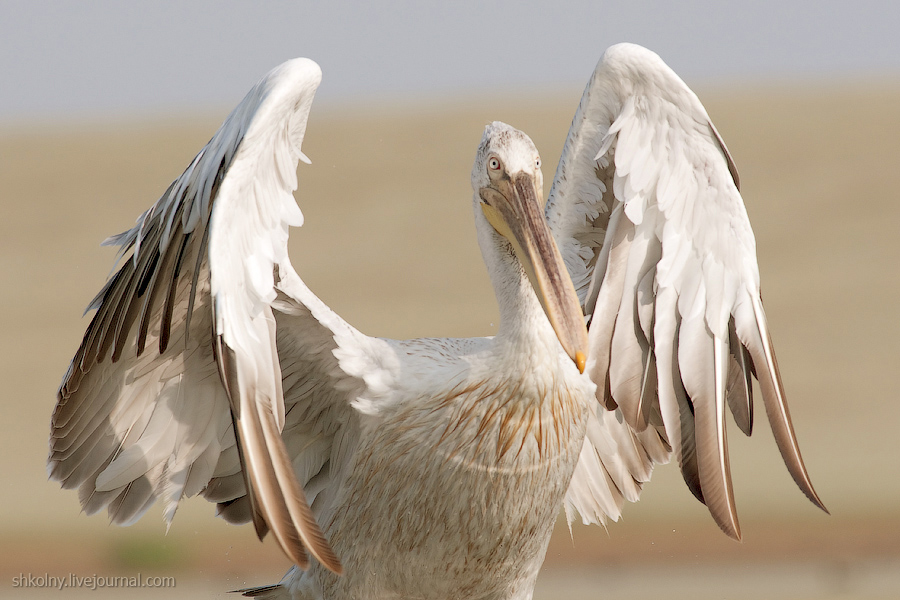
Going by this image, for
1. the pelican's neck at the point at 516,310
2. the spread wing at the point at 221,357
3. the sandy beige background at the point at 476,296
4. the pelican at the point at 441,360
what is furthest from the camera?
the sandy beige background at the point at 476,296

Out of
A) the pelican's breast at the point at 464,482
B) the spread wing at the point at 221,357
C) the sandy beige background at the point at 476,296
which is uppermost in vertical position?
the spread wing at the point at 221,357

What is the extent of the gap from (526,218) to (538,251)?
114mm

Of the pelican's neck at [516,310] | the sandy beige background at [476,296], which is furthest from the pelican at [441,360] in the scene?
the sandy beige background at [476,296]

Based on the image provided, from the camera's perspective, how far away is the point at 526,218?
337 cm

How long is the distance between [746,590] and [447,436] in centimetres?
473

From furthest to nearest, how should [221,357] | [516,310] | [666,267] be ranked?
[666,267] < [516,310] < [221,357]

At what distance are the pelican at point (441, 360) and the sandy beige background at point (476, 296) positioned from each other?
3736 mm

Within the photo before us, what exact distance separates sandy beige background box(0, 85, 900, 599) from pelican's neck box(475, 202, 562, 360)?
Answer: 14.5 ft

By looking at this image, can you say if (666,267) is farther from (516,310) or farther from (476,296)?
(476,296)

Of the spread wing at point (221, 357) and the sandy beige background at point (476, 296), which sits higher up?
the spread wing at point (221, 357)

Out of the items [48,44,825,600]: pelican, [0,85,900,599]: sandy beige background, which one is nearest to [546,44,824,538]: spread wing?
[48,44,825,600]: pelican

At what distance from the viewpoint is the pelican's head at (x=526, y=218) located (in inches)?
126

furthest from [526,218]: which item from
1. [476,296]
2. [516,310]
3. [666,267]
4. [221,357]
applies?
[476,296]

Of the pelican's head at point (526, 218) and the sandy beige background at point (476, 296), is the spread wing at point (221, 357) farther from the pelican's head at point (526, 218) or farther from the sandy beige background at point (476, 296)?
the sandy beige background at point (476, 296)
